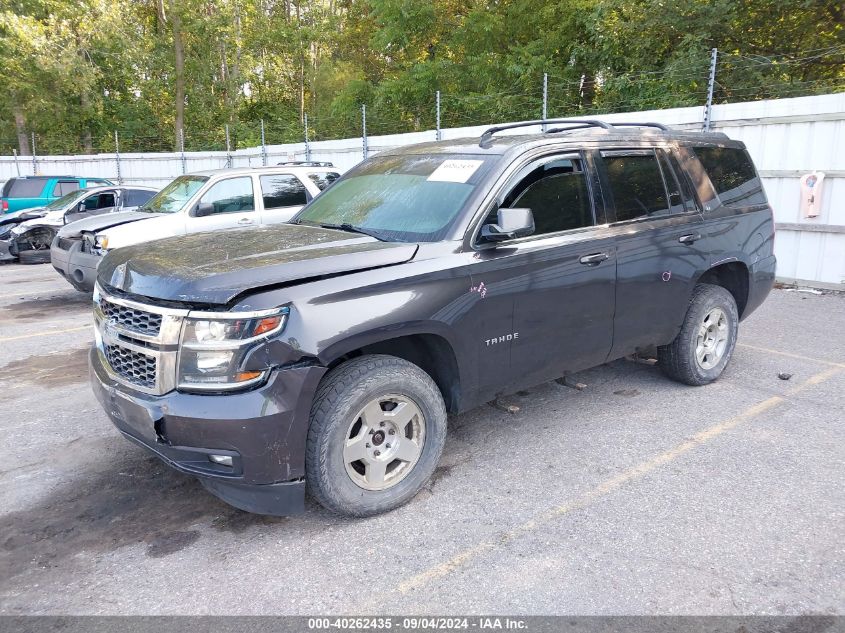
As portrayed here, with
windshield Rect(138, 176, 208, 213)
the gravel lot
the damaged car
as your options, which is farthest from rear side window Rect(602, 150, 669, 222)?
the damaged car

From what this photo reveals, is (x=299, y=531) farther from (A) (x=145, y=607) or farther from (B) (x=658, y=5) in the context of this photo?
(B) (x=658, y=5)

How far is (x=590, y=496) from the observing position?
3646mm

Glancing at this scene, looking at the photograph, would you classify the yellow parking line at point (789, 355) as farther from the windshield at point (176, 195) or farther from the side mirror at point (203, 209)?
the windshield at point (176, 195)

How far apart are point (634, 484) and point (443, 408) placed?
1197 millimetres

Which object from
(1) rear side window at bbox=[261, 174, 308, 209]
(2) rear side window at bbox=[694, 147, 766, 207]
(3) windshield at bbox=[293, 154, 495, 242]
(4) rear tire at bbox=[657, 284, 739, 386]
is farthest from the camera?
(1) rear side window at bbox=[261, 174, 308, 209]

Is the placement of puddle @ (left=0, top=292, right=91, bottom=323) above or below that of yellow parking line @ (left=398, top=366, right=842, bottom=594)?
above

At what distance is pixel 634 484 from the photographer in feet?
12.4

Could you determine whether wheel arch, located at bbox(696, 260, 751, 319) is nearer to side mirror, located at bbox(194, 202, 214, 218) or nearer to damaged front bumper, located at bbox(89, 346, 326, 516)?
damaged front bumper, located at bbox(89, 346, 326, 516)

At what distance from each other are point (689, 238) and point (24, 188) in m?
15.4

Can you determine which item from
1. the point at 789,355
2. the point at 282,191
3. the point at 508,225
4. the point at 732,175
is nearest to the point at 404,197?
the point at 508,225

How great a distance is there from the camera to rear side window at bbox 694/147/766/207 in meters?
5.22

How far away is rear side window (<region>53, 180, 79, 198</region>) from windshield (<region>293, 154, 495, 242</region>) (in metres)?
13.4

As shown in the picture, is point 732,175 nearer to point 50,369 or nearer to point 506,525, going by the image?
point 506,525

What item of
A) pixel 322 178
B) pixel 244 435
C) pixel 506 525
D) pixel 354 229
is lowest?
pixel 506 525
